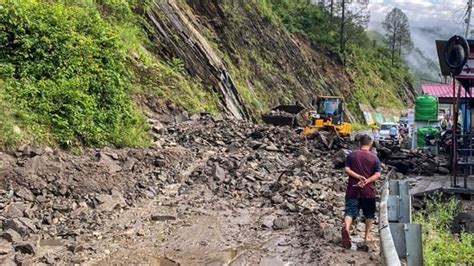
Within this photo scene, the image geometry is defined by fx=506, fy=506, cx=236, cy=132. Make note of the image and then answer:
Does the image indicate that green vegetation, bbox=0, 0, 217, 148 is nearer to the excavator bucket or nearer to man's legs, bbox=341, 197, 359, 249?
man's legs, bbox=341, 197, 359, 249

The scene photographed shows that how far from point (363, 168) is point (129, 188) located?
16.1 feet

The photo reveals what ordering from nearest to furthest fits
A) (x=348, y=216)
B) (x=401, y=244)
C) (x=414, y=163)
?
(x=401, y=244) < (x=348, y=216) < (x=414, y=163)

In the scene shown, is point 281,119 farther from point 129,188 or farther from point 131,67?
point 129,188

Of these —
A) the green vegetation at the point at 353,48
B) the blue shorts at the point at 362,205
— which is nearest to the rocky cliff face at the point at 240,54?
the green vegetation at the point at 353,48

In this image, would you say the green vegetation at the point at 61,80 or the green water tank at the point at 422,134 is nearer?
the green vegetation at the point at 61,80

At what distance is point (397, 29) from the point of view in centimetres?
8394

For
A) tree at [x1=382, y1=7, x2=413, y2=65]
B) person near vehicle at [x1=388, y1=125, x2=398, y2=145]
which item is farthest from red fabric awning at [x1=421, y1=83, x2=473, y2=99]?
tree at [x1=382, y1=7, x2=413, y2=65]

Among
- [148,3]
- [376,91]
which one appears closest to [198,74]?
[148,3]

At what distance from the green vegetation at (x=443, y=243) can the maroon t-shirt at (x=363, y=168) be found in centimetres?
109

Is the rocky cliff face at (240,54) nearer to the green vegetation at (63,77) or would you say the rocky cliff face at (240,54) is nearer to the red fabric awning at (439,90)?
the red fabric awning at (439,90)

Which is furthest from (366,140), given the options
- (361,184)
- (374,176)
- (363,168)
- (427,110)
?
(427,110)

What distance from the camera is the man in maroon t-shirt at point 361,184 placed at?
7.51 m

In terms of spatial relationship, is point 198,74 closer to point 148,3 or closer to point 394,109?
point 148,3

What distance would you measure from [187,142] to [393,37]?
73.4 metres
